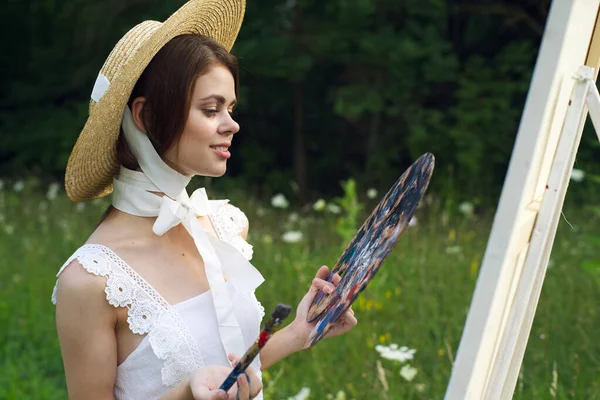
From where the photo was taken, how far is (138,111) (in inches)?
72.1

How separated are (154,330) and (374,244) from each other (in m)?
0.50

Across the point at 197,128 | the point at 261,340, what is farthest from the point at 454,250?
the point at 261,340

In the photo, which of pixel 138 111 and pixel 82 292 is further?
pixel 138 111

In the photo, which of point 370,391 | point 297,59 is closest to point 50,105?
point 297,59

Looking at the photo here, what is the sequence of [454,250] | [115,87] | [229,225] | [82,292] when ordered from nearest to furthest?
[82,292]
[115,87]
[229,225]
[454,250]

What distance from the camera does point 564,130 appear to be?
1.49m

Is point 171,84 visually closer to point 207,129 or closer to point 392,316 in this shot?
point 207,129

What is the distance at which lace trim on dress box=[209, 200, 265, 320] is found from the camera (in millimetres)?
2094

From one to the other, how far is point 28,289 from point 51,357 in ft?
3.07

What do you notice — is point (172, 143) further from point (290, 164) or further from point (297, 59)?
point (290, 164)

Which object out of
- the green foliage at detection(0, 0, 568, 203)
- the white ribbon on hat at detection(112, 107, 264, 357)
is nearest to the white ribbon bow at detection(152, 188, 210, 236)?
the white ribbon on hat at detection(112, 107, 264, 357)

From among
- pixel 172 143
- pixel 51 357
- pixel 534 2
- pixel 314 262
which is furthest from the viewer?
pixel 534 2

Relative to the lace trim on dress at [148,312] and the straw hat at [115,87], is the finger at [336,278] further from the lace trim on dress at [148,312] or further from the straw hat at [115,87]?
the straw hat at [115,87]

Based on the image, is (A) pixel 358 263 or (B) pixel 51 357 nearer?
(A) pixel 358 263
